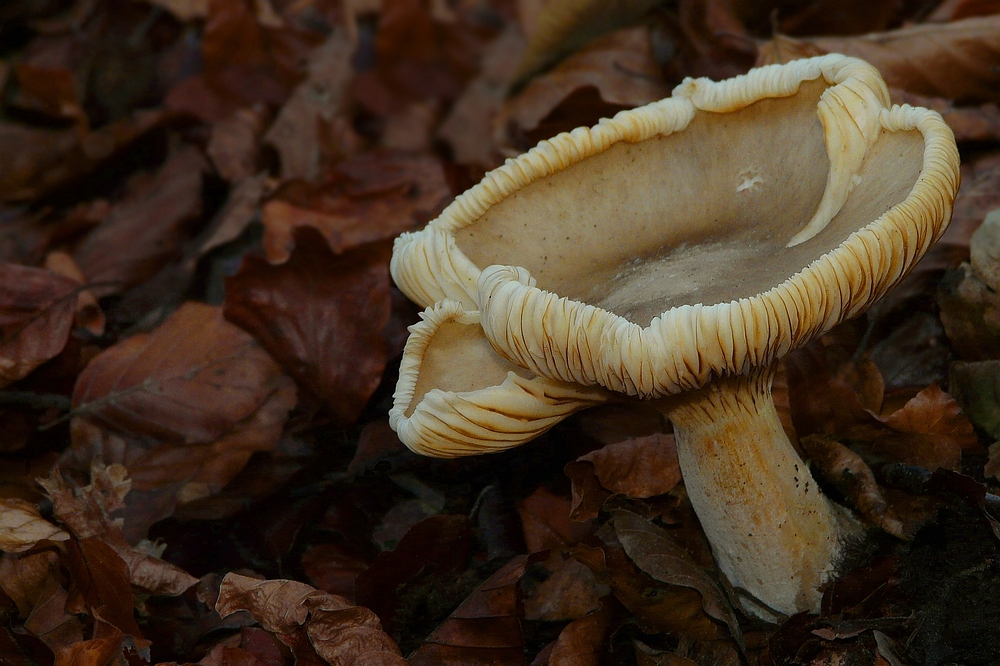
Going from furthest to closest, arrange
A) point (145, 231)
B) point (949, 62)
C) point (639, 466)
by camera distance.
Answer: point (145, 231), point (949, 62), point (639, 466)

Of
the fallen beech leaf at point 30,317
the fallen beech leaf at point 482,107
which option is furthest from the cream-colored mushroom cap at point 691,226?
the fallen beech leaf at point 482,107

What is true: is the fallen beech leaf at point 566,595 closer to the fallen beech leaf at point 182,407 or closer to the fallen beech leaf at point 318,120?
the fallen beech leaf at point 182,407

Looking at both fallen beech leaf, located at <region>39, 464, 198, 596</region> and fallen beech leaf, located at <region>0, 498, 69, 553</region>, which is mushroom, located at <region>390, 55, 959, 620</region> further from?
fallen beech leaf, located at <region>0, 498, 69, 553</region>

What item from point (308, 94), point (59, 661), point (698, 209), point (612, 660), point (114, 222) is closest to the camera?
point (59, 661)

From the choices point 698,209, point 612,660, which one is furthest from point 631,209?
point 612,660

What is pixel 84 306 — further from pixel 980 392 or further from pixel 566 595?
pixel 980 392

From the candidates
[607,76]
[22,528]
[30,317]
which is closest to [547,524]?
[22,528]

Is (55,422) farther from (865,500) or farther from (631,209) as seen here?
(865,500)
